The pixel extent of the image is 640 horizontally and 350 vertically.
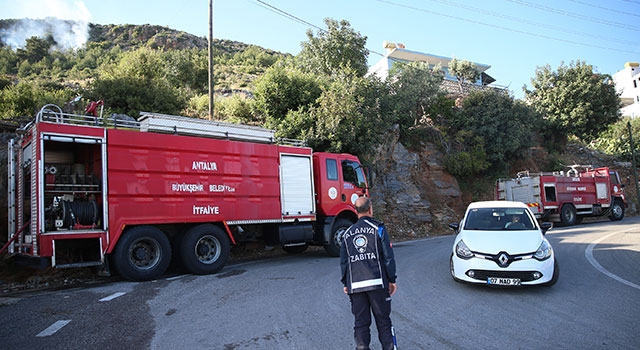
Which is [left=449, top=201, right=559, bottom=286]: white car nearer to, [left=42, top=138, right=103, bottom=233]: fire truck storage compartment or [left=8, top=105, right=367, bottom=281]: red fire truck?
[left=8, top=105, right=367, bottom=281]: red fire truck

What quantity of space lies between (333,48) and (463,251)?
64.2 ft

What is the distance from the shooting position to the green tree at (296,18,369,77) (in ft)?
79.3

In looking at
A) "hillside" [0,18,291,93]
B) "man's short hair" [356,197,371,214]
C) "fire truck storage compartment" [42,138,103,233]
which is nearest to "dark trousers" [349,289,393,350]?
"man's short hair" [356,197,371,214]

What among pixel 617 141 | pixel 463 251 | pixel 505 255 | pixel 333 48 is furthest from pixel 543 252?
pixel 617 141

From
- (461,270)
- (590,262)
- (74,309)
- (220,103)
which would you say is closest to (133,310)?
(74,309)

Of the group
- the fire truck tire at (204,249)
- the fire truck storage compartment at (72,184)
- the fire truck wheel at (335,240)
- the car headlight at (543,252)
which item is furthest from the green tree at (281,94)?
the car headlight at (543,252)

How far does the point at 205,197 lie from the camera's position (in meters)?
8.89

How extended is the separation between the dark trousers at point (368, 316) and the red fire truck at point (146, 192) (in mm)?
5737

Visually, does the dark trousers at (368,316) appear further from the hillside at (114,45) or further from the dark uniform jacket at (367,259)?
the hillside at (114,45)

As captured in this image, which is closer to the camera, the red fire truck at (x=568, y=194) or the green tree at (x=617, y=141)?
the red fire truck at (x=568, y=194)

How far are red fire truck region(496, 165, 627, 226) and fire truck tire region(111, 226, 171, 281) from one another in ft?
60.5

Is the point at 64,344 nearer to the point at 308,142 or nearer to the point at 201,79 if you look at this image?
the point at 308,142

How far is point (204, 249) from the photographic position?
8844 mm

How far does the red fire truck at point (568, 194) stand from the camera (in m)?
20.6
